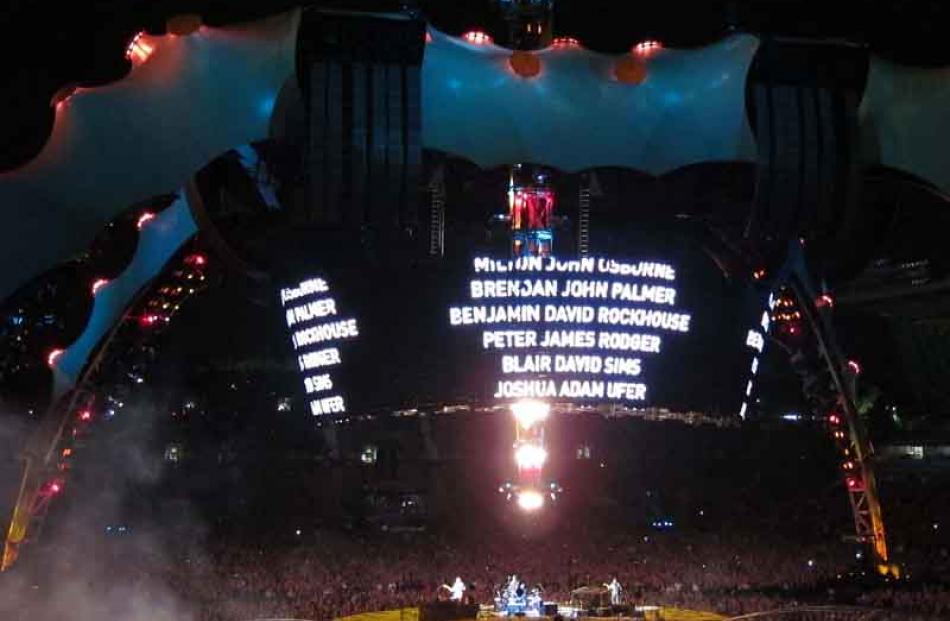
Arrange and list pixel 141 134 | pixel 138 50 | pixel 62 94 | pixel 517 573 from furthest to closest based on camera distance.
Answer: pixel 517 573 < pixel 141 134 < pixel 138 50 < pixel 62 94

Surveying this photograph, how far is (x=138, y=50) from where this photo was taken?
1214cm

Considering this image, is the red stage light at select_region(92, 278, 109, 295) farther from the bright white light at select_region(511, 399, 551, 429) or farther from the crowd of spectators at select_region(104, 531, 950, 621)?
the bright white light at select_region(511, 399, 551, 429)

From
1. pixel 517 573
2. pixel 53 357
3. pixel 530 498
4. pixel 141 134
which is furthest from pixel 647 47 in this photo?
pixel 517 573

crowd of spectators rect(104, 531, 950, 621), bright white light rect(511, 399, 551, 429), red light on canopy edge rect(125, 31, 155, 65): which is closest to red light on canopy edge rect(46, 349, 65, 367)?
crowd of spectators rect(104, 531, 950, 621)

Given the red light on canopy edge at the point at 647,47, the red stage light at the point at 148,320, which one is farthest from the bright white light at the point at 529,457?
the red light on canopy edge at the point at 647,47

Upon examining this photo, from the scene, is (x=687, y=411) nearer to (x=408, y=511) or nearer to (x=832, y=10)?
(x=832, y=10)

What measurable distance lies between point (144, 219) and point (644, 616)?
10660mm

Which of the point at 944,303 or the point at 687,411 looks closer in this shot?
the point at 687,411

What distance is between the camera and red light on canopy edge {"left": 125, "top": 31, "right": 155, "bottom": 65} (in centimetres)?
1204

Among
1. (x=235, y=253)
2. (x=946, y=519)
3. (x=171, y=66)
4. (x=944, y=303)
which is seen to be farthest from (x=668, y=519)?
(x=171, y=66)

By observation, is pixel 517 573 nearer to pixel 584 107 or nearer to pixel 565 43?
pixel 584 107

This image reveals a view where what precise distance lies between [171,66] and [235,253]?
6843 mm

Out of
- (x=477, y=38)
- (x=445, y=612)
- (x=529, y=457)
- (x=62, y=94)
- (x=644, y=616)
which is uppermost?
(x=477, y=38)

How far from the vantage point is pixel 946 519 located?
28281mm
